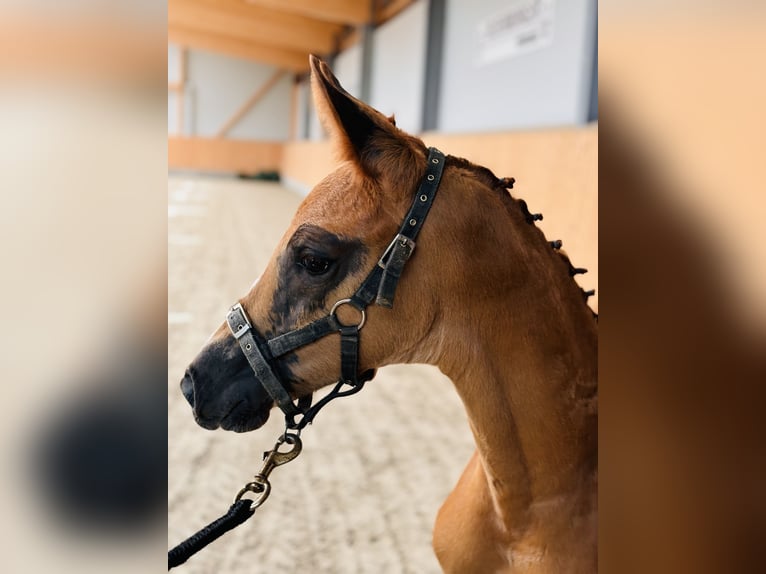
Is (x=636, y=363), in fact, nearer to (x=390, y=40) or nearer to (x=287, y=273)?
(x=287, y=273)

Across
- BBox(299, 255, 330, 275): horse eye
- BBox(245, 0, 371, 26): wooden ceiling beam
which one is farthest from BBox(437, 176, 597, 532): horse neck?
BBox(245, 0, 371, 26): wooden ceiling beam

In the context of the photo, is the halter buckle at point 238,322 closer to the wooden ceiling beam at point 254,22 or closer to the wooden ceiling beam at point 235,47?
the wooden ceiling beam at point 254,22

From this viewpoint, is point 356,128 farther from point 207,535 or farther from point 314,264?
point 207,535

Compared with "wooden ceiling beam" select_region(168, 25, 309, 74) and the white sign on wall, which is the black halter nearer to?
the white sign on wall

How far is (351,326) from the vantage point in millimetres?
1187

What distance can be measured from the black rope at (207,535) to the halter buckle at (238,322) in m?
0.33

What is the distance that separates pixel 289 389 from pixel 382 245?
37cm

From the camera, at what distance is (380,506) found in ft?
7.97

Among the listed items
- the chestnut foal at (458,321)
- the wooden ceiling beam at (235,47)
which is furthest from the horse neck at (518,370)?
the wooden ceiling beam at (235,47)

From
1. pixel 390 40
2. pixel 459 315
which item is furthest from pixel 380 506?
pixel 390 40

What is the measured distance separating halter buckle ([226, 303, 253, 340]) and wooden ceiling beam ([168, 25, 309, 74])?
1808cm

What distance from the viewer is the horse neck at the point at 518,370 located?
1.18 m

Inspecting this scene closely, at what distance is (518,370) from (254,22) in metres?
15.6

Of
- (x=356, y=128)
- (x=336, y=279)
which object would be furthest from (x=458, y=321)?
(x=356, y=128)
